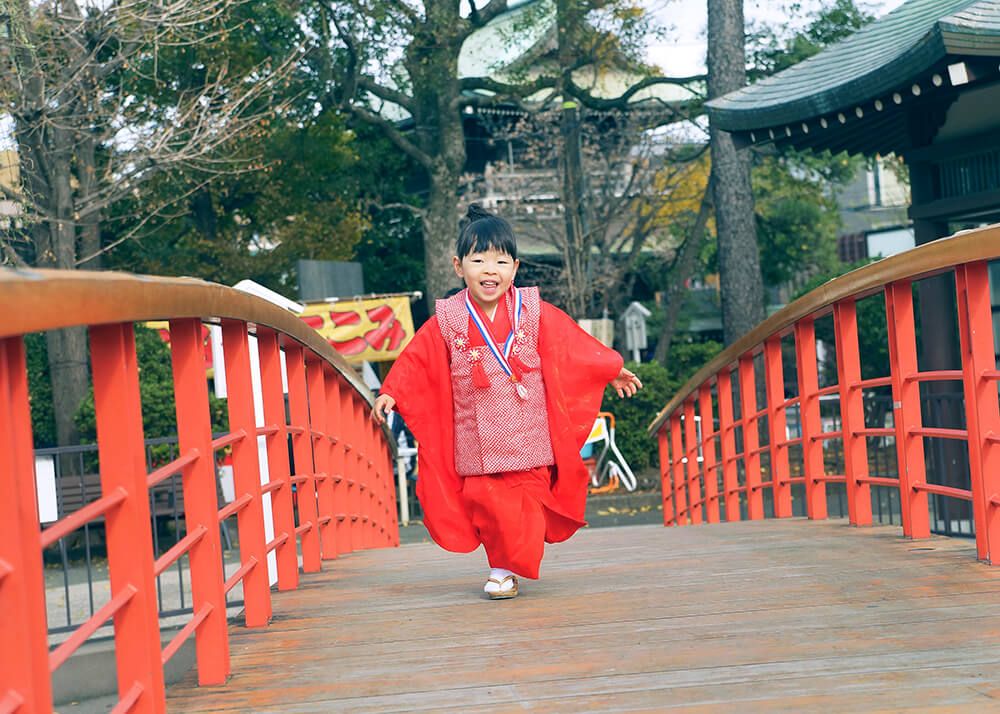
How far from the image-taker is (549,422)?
458cm

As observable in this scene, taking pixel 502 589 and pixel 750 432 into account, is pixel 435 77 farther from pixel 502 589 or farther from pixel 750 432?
pixel 502 589

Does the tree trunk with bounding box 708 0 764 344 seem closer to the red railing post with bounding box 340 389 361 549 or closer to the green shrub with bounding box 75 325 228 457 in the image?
the green shrub with bounding box 75 325 228 457

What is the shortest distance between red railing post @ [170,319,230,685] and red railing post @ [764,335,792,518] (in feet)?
12.3

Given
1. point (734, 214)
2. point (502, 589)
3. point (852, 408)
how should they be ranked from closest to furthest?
1. point (502, 589)
2. point (852, 408)
3. point (734, 214)

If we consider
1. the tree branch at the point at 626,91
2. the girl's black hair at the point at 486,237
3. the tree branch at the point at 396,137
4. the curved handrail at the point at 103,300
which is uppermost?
the tree branch at the point at 626,91

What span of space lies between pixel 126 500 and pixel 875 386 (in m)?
4.22

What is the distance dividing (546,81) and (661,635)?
47.3ft

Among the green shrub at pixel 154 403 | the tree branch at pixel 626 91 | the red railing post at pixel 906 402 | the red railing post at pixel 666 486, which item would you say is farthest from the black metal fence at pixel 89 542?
the tree branch at pixel 626 91

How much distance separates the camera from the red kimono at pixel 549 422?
453cm

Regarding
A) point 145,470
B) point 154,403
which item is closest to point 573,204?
point 154,403

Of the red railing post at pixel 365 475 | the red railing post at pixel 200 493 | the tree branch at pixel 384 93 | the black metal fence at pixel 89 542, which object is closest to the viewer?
the red railing post at pixel 200 493

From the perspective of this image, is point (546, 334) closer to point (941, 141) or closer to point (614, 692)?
Answer: point (614, 692)

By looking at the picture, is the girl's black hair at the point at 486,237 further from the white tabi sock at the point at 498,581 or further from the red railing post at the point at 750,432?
the red railing post at the point at 750,432

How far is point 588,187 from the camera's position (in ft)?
63.9
